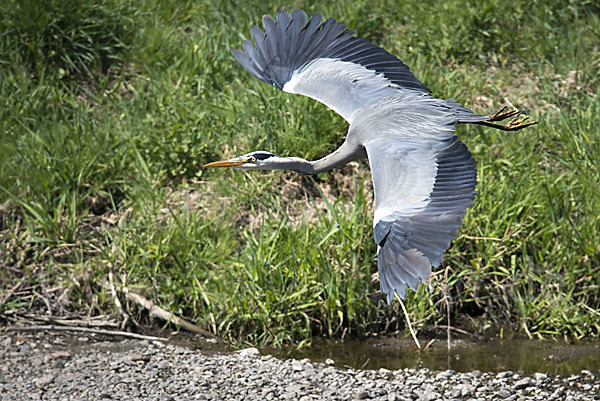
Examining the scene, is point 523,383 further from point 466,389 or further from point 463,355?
point 463,355

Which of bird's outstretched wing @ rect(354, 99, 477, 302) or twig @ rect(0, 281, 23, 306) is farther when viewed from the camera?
twig @ rect(0, 281, 23, 306)

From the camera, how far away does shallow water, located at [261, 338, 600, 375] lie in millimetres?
5242

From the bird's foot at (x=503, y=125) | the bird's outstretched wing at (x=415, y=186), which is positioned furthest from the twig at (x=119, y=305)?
the bird's foot at (x=503, y=125)

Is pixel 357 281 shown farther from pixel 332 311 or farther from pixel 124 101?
pixel 124 101

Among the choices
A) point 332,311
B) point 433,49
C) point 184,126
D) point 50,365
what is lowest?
point 50,365

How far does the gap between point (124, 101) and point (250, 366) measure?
113 inches

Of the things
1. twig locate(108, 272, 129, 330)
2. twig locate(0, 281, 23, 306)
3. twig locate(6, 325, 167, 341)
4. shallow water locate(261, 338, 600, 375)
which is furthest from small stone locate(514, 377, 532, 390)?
twig locate(0, 281, 23, 306)

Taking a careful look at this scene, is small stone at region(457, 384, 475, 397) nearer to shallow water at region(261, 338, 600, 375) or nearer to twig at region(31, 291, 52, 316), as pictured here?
shallow water at region(261, 338, 600, 375)

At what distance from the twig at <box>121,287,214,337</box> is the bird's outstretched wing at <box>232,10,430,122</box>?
1661 mm

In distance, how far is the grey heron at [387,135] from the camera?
4.01 metres

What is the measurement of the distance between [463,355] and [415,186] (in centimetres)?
161

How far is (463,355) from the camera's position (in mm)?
5422

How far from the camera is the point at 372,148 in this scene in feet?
15.2

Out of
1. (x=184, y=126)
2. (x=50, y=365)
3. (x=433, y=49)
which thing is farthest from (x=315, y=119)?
(x=50, y=365)
